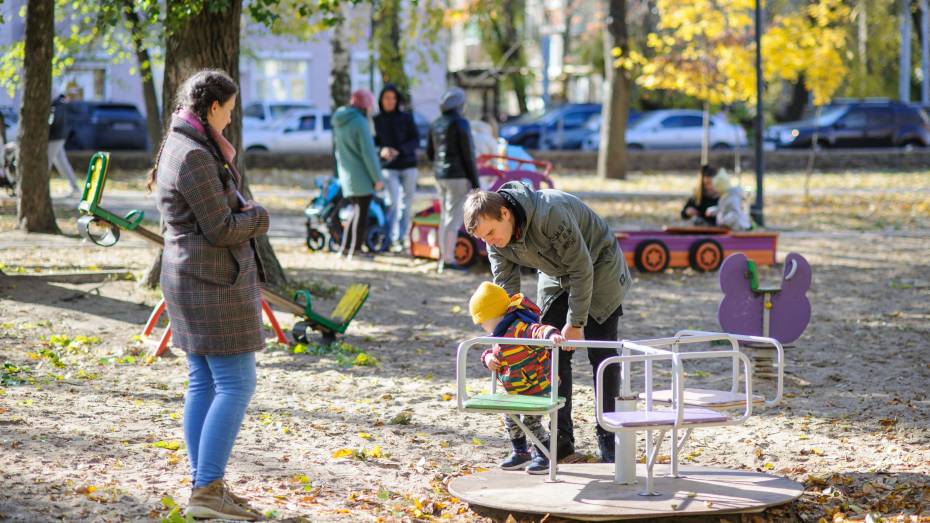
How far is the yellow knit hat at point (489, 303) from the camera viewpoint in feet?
17.6

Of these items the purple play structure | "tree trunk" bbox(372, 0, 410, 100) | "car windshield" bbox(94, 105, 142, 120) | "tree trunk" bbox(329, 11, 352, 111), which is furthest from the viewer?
"car windshield" bbox(94, 105, 142, 120)

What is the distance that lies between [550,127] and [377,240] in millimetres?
20881

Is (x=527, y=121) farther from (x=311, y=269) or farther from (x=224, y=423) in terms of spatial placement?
(x=224, y=423)

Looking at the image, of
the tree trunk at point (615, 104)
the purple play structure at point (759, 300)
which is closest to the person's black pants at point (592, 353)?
the purple play structure at point (759, 300)

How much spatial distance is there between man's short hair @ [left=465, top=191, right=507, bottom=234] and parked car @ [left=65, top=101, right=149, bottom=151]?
26083 mm

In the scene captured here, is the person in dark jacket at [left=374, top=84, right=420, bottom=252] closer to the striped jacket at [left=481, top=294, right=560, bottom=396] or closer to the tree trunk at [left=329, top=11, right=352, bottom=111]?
the tree trunk at [left=329, top=11, right=352, bottom=111]

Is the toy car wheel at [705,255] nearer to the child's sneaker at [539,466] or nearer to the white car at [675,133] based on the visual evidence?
the child's sneaker at [539,466]

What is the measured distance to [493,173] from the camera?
13.0 meters

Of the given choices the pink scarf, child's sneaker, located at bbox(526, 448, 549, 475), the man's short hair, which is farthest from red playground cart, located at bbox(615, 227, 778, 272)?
the pink scarf

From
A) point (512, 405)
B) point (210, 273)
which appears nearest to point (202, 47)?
point (210, 273)

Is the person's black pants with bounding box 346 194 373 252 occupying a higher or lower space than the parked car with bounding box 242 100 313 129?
lower

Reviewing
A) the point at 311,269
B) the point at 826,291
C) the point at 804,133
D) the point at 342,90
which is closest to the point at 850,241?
the point at 826,291

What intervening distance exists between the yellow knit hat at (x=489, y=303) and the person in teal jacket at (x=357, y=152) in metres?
7.20

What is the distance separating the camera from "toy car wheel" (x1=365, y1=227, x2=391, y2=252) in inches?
535
